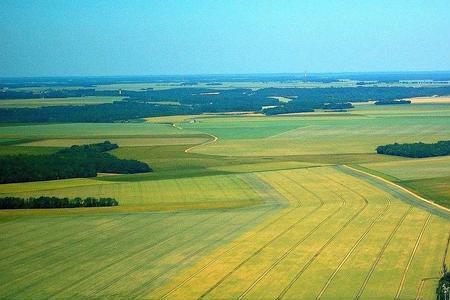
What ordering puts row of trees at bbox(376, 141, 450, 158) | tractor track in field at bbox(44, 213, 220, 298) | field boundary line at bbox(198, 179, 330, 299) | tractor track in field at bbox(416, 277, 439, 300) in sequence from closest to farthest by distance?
tractor track in field at bbox(416, 277, 439, 300) < field boundary line at bbox(198, 179, 330, 299) < tractor track in field at bbox(44, 213, 220, 298) < row of trees at bbox(376, 141, 450, 158)

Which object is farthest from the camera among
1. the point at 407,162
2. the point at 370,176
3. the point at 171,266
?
the point at 407,162

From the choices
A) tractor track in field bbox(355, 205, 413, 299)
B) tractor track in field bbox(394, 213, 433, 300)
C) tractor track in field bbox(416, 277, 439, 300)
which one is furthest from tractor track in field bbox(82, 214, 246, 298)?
tractor track in field bbox(416, 277, 439, 300)

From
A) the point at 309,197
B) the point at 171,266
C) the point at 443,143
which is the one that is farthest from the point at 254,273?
the point at 443,143

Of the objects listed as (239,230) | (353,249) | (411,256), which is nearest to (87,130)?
(239,230)

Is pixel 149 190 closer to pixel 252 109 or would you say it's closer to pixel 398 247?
pixel 398 247

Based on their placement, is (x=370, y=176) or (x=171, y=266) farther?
(x=370, y=176)

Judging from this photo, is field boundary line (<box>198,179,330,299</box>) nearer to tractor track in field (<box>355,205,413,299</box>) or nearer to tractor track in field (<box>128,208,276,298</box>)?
tractor track in field (<box>128,208,276,298</box>)
